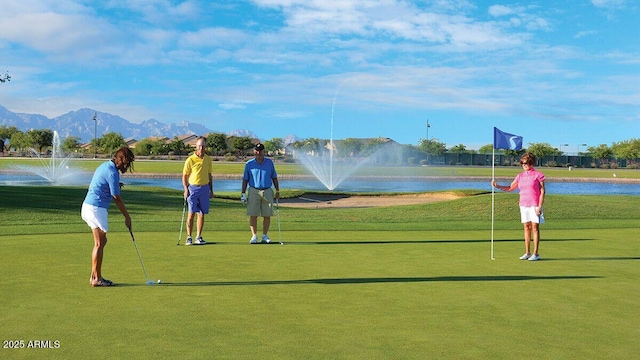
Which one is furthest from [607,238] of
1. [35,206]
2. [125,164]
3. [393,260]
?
[35,206]

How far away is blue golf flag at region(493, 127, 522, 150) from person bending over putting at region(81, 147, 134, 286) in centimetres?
753

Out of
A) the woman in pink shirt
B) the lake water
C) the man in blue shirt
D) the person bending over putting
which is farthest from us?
the lake water

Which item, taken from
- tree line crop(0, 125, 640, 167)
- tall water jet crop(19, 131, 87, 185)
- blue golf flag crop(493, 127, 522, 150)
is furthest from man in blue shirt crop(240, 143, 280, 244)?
tree line crop(0, 125, 640, 167)

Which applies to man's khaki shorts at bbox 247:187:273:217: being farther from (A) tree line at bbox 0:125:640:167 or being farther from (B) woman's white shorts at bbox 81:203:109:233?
(A) tree line at bbox 0:125:640:167

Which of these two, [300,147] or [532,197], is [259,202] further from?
[300,147]

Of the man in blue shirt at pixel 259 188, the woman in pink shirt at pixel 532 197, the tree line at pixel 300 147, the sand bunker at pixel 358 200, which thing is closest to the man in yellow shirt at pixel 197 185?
the man in blue shirt at pixel 259 188

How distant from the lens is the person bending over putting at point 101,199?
28.3 feet

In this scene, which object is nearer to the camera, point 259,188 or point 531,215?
point 531,215

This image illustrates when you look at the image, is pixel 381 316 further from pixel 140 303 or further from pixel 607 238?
pixel 607 238

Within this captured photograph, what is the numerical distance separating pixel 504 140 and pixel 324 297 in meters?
6.55

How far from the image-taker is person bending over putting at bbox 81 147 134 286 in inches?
340

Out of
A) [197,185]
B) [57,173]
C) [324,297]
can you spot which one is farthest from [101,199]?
[57,173]

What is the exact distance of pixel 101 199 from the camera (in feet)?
28.6

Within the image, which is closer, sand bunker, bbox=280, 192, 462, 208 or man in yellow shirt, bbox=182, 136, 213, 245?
man in yellow shirt, bbox=182, 136, 213, 245
